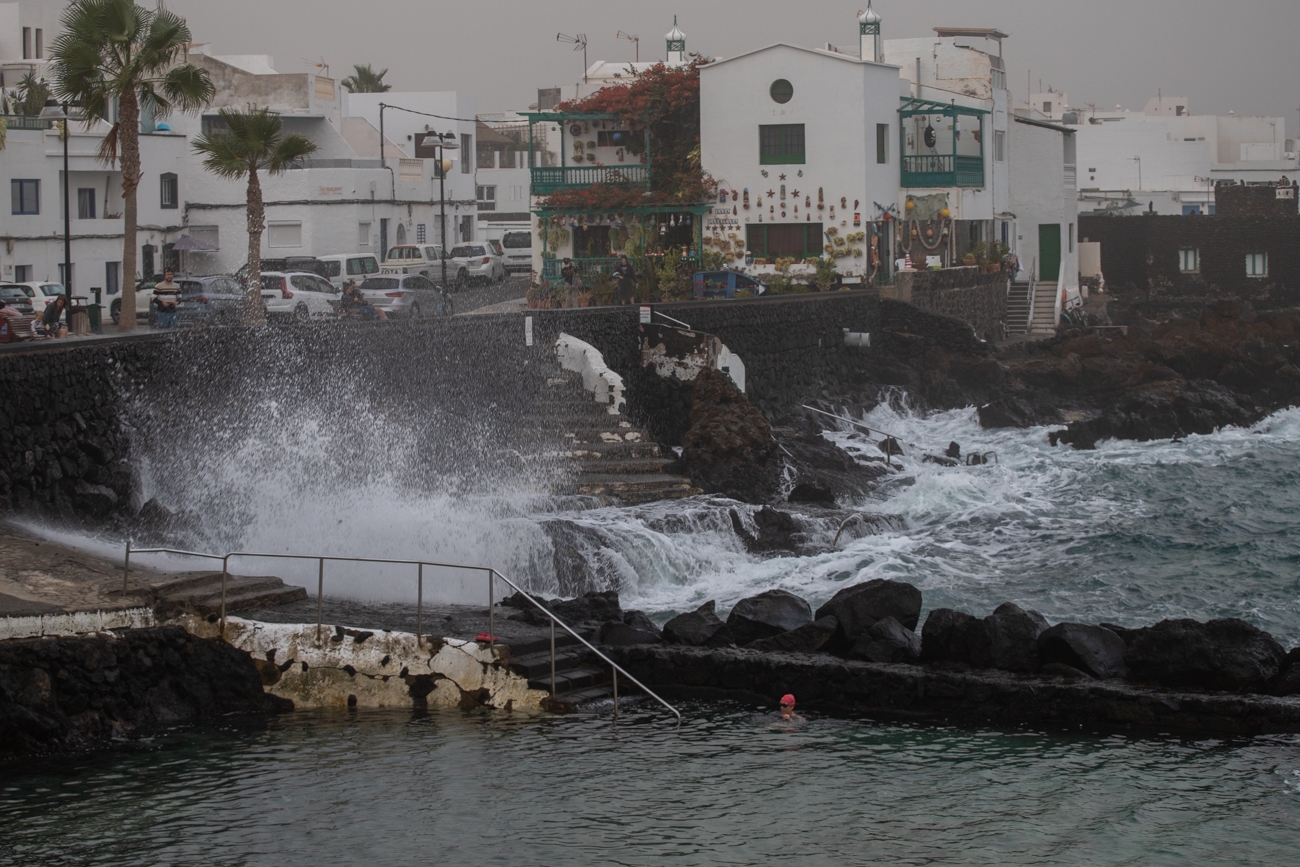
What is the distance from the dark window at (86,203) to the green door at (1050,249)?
3308 cm

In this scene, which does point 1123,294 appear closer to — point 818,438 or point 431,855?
point 818,438

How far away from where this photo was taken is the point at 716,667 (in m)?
17.0

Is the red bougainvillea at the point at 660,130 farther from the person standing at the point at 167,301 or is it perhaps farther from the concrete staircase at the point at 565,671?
the concrete staircase at the point at 565,671

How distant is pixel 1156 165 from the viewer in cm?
8369

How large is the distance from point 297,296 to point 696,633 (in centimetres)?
1902

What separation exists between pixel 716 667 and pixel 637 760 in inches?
97.0

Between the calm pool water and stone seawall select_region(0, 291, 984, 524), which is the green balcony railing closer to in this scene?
stone seawall select_region(0, 291, 984, 524)

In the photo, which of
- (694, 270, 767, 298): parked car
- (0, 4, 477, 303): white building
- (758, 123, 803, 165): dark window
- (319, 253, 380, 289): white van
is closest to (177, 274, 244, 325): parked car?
(0, 4, 477, 303): white building

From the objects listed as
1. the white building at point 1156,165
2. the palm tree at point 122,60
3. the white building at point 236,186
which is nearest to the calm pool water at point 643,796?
the palm tree at point 122,60

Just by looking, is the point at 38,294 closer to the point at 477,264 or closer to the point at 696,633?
the point at 477,264

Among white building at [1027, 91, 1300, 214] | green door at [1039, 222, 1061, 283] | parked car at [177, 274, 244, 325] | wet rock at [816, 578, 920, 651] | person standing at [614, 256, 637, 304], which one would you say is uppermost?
white building at [1027, 91, 1300, 214]

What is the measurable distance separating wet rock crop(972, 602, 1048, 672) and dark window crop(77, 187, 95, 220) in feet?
108

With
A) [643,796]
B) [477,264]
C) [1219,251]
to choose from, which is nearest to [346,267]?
[477,264]

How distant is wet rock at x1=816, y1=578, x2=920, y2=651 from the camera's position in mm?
17578
